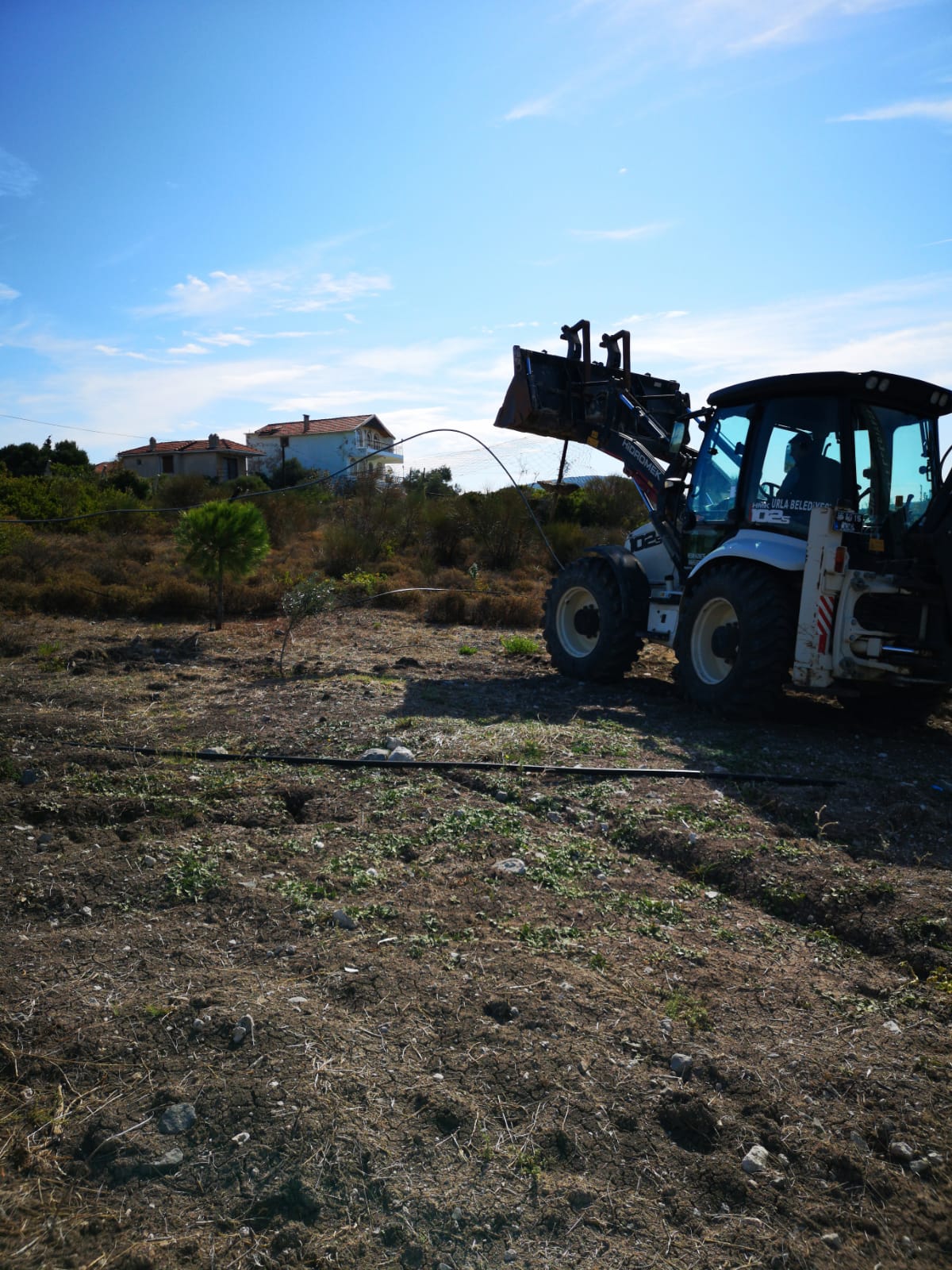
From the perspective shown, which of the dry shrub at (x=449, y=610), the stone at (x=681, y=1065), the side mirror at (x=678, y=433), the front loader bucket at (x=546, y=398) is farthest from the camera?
the dry shrub at (x=449, y=610)

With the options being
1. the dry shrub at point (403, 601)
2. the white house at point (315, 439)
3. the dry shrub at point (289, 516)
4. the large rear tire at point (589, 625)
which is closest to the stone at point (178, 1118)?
the large rear tire at point (589, 625)

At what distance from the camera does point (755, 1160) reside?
2.45m

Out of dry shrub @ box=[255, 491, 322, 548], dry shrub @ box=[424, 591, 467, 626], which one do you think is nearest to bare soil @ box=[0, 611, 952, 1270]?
dry shrub @ box=[424, 591, 467, 626]

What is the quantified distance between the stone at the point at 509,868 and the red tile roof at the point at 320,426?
180 feet

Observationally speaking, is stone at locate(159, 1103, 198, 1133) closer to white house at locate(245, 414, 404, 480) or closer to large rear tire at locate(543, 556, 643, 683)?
large rear tire at locate(543, 556, 643, 683)

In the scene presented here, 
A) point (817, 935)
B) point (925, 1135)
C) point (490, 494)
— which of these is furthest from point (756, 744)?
point (490, 494)

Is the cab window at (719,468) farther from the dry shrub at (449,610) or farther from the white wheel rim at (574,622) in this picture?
the dry shrub at (449,610)

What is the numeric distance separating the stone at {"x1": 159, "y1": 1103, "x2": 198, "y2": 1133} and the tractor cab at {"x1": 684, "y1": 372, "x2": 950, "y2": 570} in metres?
5.96

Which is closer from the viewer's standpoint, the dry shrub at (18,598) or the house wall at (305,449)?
the dry shrub at (18,598)

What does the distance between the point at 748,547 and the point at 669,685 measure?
86.5 inches

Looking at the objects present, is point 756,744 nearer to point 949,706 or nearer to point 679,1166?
point 949,706

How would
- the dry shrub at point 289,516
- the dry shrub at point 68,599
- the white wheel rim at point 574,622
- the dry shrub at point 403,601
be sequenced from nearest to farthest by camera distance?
the white wheel rim at point 574,622
the dry shrub at point 68,599
the dry shrub at point 403,601
the dry shrub at point 289,516

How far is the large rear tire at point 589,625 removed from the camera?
356 inches

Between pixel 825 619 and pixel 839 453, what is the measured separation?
1.32 metres
